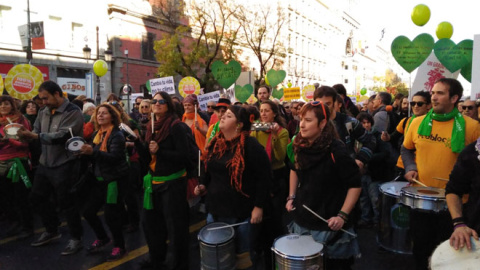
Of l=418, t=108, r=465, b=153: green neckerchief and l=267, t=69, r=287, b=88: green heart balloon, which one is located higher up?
l=267, t=69, r=287, b=88: green heart balloon

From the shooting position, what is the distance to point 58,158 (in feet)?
15.9

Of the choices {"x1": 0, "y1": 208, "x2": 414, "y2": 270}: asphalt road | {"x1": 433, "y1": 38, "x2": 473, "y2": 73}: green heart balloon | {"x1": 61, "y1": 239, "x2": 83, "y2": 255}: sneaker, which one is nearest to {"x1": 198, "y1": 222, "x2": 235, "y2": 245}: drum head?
{"x1": 0, "y1": 208, "x2": 414, "y2": 270}: asphalt road

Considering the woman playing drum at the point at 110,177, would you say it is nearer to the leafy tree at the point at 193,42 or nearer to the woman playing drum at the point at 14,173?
the woman playing drum at the point at 14,173

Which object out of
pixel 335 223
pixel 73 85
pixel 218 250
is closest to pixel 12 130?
pixel 218 250

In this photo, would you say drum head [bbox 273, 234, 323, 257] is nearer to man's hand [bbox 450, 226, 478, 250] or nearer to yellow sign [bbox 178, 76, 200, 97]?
man's hand [bbox 450, 226, 478, 250]

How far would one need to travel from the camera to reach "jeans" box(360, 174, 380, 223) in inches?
218

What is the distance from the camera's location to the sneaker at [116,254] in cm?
456

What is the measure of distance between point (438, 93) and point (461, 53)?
4.79 meters

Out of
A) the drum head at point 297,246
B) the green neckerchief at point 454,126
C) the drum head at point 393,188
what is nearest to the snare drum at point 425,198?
the green neckerchief at point 454,126

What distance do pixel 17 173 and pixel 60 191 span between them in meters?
0.98

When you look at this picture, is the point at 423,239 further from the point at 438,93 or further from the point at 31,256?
the point at 31,256

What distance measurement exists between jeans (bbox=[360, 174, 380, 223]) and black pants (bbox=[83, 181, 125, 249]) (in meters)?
3.48

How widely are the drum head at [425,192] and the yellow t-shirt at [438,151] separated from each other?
0.73 ft

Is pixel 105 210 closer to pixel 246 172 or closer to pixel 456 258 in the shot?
pixel 246 172
